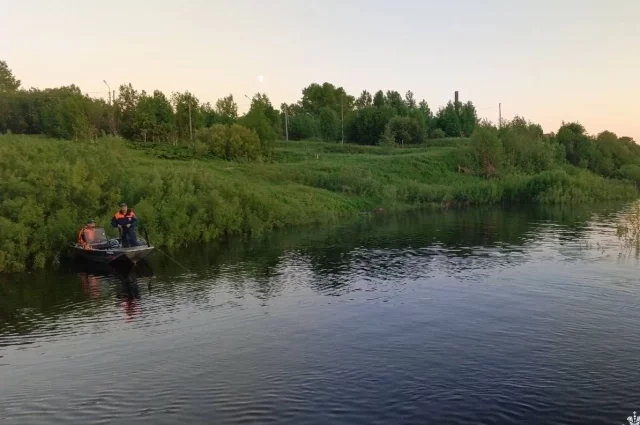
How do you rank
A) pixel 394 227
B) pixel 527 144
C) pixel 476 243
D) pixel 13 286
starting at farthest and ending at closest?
pixel 527 144 < pixel 394 227 < pixel 476 243 < pixel 13 286

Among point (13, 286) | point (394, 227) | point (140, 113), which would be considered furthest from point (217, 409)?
point (140, 113)

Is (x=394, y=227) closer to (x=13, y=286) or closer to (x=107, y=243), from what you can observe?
(x=107, y=243)

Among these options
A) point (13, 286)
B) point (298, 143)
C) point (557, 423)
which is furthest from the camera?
point (298, 143)

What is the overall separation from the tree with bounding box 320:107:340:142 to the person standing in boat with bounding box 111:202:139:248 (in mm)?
90727

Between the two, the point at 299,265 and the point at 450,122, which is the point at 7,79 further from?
the point at 299,265

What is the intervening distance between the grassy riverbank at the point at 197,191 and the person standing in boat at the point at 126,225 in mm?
4228

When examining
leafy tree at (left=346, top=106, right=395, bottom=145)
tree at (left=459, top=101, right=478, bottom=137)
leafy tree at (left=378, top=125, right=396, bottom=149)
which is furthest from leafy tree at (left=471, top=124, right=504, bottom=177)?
tree at (left=459, top=101, right=478, bottom=137)

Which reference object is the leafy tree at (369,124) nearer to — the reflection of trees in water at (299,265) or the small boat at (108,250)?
the reflection of trees in water at (299,265)

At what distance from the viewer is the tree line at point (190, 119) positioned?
81062 mm

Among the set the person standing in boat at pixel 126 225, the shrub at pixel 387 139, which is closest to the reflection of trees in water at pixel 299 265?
the person standing in boat at pixel 126 225

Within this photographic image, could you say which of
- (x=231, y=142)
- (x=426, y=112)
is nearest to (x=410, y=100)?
(x=426, y=112)

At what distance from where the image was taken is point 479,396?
13.2 metres

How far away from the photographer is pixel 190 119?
286ft

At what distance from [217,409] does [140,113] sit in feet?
259
